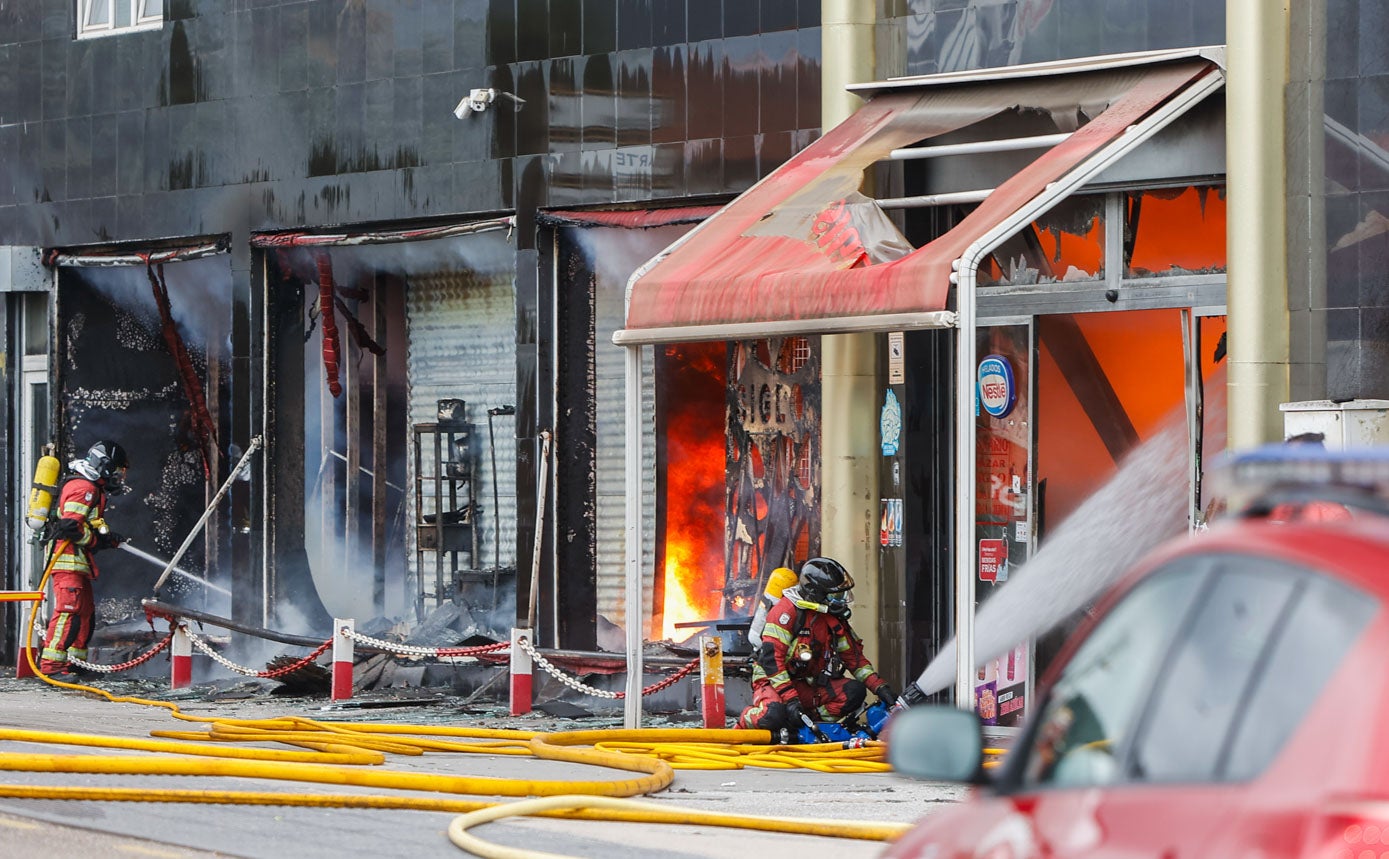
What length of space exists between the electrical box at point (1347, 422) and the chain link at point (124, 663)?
31.2 ft

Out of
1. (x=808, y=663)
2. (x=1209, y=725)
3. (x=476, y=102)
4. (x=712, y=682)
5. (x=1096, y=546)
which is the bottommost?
(x=712, y=682)

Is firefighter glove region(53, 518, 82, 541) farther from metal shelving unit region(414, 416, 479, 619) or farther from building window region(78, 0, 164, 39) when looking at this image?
building window region(78, 0, 164, 39)

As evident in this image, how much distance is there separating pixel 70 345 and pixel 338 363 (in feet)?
9.24

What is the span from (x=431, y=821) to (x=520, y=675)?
6.03 m

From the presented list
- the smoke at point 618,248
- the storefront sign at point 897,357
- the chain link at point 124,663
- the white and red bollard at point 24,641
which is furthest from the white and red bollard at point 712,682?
the white and red bollard at point 24,641

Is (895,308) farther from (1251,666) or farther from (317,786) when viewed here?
(1251,666)

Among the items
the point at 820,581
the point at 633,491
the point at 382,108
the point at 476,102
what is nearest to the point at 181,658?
the point at 382,108

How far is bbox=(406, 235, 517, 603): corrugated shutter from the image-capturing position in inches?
666

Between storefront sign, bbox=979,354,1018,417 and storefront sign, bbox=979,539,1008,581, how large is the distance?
820mm

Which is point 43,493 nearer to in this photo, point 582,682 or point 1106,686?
point 582,682

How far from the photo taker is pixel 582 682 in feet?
50.4

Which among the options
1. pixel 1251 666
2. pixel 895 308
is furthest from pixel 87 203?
pixel 1251 666

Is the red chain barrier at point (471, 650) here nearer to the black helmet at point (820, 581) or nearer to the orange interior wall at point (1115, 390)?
the black helmet at point (820, 581)

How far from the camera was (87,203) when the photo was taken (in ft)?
61.4
